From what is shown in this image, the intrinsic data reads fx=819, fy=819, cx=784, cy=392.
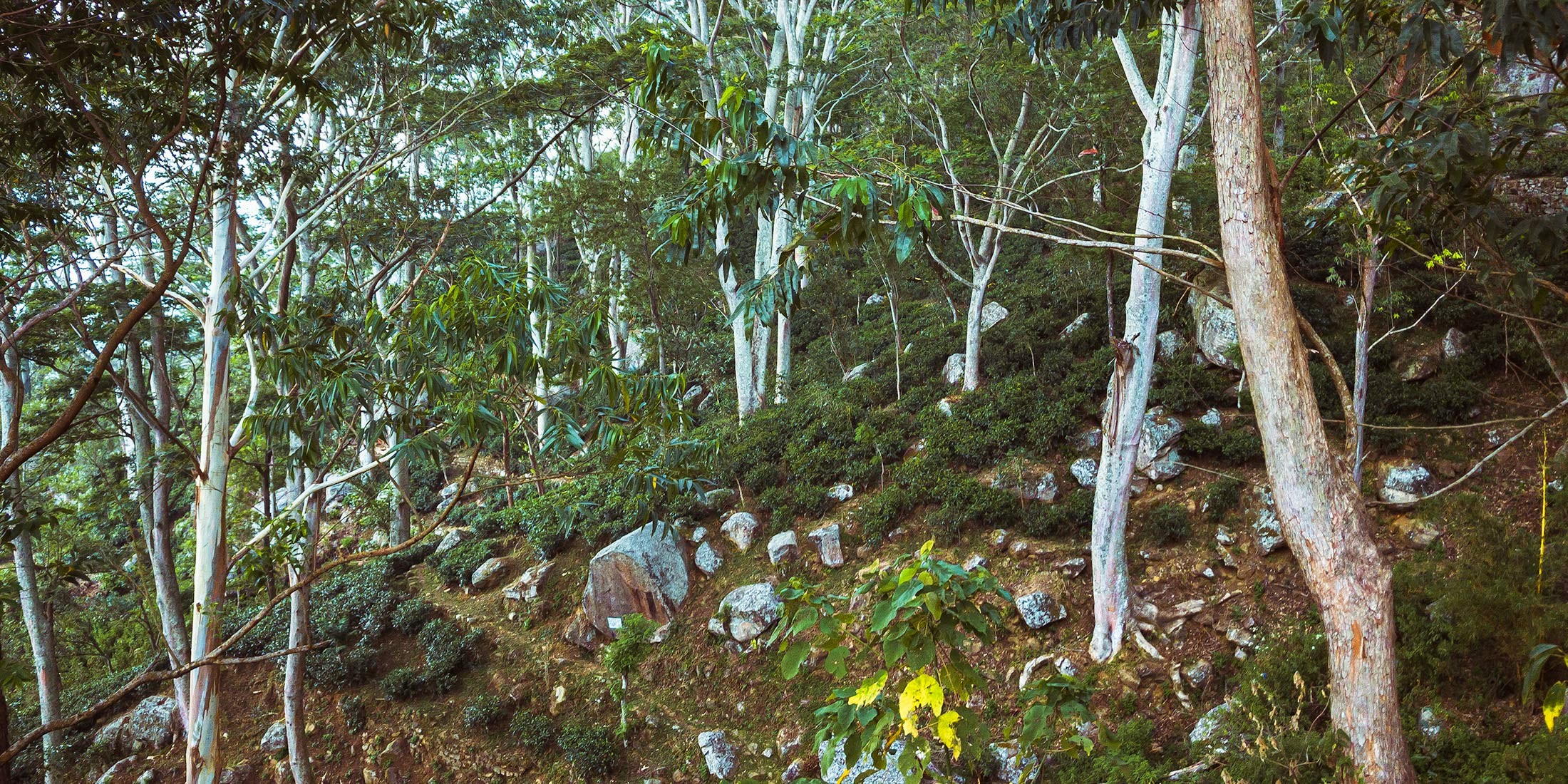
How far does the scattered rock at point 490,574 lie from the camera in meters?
10.6

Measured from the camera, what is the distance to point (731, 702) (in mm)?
7848

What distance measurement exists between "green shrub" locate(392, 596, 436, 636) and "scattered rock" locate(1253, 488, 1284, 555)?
906cm

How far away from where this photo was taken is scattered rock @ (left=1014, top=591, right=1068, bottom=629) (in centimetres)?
683

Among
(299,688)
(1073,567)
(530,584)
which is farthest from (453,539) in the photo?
(1073,567)

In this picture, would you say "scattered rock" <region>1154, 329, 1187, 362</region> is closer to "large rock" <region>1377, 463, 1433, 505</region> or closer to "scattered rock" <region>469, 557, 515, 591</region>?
"large rock" <region>1377, 463, 1433, 505</region>

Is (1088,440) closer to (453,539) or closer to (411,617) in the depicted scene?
(411,617)

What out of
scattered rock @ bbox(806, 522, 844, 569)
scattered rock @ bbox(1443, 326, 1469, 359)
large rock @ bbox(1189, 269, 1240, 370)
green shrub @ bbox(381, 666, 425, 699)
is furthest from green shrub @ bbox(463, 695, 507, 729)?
scattered rock @ bbox(1443, 326, 1469, 359)

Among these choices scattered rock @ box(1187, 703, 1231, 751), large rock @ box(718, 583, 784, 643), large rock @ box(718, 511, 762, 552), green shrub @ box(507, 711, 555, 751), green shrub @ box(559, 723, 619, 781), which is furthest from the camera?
large rock @ box(718, 511, 762, 552)

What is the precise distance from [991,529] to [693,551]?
350 cm

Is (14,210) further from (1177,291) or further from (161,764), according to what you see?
(1177,291)

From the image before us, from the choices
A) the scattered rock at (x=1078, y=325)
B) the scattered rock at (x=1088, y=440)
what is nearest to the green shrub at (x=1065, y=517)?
the scattered rock at (x=1088, y=440)

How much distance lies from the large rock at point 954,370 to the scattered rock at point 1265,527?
4132mm

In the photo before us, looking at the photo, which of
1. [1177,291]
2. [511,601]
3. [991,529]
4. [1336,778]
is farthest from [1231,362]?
[511,601]

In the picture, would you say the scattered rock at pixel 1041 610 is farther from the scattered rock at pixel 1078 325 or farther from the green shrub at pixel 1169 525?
the scattered rock at pixel 1078 325
